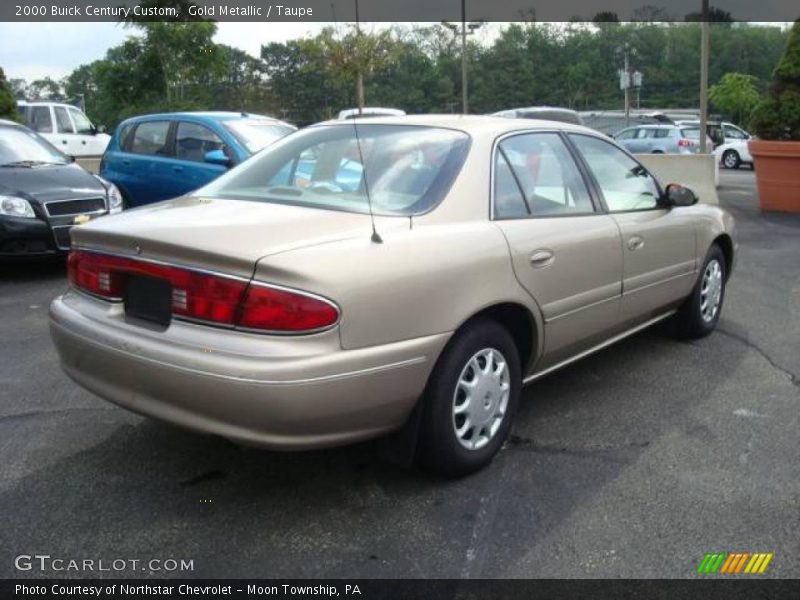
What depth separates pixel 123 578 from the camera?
253cm

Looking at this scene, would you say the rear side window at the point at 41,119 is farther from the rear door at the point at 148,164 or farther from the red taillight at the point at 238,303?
the red taillight at the point at 238,303

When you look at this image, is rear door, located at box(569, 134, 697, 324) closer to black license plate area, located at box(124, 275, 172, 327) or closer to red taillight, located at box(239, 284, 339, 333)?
red taillight, located at box(239, 284, 339, 333)

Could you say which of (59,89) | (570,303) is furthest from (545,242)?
(59,89)

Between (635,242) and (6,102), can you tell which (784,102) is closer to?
(635,242)

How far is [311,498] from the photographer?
121 inches

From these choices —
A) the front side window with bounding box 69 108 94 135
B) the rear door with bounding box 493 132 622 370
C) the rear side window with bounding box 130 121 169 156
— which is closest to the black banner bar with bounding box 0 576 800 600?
the rear door with bounding box 493 132 622 370

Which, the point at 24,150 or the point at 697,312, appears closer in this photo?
the point at 697,312

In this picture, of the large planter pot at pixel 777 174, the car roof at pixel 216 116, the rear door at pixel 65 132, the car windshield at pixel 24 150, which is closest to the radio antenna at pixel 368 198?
the car windshield at pixel 24 150

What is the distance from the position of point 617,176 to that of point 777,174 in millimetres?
7963

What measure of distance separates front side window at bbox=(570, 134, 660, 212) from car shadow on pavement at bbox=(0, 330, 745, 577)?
1124 millimetres

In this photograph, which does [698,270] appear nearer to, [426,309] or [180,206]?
[426,309]

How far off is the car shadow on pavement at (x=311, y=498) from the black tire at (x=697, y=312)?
114 centimetres

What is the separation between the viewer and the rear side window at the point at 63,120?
18.6m

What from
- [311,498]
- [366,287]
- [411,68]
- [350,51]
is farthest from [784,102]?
[311,498]
